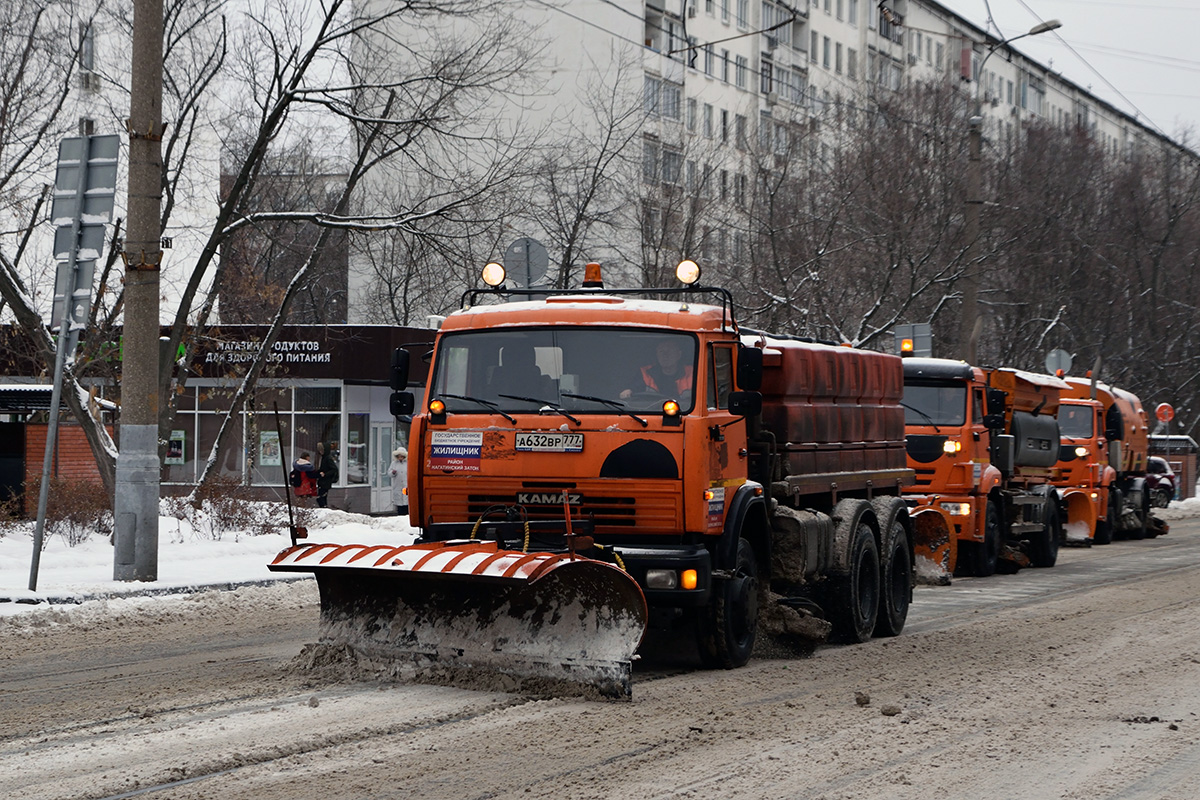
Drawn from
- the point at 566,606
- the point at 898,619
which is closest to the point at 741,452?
the point at 566,606

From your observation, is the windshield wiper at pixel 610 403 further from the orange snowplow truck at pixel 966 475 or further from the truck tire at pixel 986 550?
the truck tire at pixel 986 550

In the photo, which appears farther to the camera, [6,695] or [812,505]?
[812,505]

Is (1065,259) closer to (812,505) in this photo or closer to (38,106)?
(38,106)

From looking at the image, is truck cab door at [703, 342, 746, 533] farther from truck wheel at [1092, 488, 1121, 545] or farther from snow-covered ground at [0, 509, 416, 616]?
truck wheel at [1092, 488, 1121, 545]

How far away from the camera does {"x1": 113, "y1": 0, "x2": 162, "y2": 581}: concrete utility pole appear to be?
14656mm

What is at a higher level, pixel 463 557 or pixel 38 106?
pixel 38 106

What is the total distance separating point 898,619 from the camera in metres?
13.4

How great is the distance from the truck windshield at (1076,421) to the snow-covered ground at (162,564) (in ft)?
40.4

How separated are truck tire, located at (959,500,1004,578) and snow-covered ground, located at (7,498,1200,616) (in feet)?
24.2

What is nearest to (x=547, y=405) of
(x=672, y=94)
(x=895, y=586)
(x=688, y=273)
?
(x=688, y=273)

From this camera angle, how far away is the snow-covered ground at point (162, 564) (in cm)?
1334

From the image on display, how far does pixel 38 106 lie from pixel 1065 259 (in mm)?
32622

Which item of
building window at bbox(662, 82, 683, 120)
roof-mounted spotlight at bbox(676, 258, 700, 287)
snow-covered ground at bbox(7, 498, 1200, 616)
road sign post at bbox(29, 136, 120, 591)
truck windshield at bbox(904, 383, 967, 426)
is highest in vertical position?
building window at bbox(662, 82, 683, 120)

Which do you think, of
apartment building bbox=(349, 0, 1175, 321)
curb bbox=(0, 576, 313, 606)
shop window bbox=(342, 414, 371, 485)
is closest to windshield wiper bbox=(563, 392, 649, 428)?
curb bbox=(0, 576, 313, 606)
